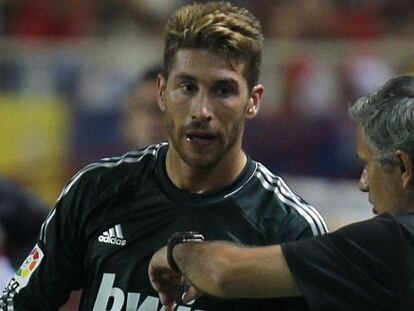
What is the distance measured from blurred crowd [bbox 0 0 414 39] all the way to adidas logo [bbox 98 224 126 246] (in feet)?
13.0

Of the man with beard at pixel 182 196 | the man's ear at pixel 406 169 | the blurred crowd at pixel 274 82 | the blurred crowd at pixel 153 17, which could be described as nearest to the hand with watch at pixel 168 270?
the man with beard at pixel 182 196

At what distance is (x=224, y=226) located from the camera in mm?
3521

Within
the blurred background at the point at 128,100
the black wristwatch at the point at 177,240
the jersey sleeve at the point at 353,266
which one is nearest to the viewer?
the jersey sleeve at the point at 353,266

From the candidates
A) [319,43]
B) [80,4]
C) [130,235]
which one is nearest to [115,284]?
[130,235]

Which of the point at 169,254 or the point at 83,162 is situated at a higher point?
the point at 169,254

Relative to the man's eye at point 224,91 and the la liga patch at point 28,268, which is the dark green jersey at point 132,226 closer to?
the la liga patch at point 28,268

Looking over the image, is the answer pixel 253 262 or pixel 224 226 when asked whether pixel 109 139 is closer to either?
pixel 224 226

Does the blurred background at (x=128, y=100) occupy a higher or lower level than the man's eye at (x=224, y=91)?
lower

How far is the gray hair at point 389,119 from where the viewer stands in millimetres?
3107

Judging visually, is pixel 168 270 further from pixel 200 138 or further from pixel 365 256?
pixel 365 256

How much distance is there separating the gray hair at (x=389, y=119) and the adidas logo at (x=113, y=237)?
82 cm

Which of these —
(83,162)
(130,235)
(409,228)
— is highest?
(409,228)

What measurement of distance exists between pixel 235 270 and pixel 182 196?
0.55 meters

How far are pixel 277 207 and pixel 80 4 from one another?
440 centimetres
